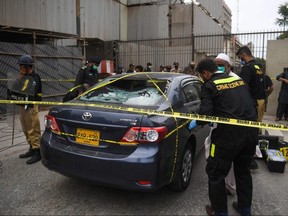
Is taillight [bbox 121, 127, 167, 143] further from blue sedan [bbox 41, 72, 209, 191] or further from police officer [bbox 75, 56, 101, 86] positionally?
police officer [bbox 75, 56, 101, 86]

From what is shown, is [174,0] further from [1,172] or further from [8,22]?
[1,172]

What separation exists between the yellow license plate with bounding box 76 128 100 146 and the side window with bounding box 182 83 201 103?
1.42 m

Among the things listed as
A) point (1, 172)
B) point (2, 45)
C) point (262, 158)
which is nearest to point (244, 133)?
point (262, 158)

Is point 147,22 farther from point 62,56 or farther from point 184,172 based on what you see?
point 184,172

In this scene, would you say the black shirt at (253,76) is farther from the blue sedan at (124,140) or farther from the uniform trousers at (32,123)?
the uniform trousers at (32,123)

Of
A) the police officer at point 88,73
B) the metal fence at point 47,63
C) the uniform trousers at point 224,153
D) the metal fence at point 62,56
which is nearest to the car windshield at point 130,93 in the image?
the uniform trousers at point 224,153

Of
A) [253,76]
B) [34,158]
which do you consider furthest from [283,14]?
[34,158]

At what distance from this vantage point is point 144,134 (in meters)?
3.01

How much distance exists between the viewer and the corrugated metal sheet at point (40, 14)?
9.98 m

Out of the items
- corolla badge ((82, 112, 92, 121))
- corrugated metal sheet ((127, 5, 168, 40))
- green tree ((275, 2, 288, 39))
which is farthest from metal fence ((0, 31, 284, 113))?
green tree ((275, 2, 288, 39))

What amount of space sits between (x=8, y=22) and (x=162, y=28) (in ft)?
37.6

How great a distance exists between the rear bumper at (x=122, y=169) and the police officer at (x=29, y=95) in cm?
199

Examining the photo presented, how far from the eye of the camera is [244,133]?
9.55ft

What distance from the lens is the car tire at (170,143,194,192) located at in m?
3.49
